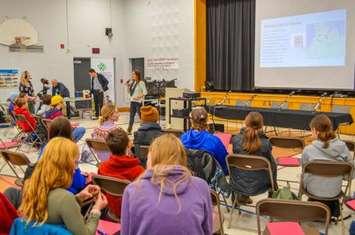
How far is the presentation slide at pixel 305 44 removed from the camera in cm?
928

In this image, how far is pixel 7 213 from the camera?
2105 millimetres

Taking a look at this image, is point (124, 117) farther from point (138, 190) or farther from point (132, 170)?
point (138, 190)

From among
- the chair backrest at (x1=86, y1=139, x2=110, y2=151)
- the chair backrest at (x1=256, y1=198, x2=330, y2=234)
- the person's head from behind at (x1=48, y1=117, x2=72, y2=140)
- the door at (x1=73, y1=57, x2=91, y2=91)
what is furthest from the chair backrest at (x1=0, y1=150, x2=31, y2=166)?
the door at (x1=73, y1=57, x2=91, y2=91)

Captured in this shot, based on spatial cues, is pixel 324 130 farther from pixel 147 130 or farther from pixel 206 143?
pixel 147 130

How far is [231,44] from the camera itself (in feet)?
39.8

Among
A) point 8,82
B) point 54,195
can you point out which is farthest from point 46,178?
point 8,82

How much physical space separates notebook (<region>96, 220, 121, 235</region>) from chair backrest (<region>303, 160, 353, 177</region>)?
5.34ft

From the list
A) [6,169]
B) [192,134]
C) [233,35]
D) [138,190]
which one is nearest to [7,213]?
[138,190]

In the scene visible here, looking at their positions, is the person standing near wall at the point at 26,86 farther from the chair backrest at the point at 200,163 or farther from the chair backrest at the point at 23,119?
the chair backrest at the point at 200,163

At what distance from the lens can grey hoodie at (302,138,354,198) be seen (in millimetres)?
3535

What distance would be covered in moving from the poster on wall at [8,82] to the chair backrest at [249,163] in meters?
10.5

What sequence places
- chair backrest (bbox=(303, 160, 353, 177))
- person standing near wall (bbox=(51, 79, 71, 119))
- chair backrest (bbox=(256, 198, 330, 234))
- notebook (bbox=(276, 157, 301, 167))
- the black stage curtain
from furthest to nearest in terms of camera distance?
person standing near wall (bbox=(51, 79, 71, 119)) < the black stage curtain < notebook (bbox=(276, 157, 301, 167)) < chair backrest (bbox=(303, 160, 353, 177)) < chair backrest (bbox=(256, 198, 330, 234))

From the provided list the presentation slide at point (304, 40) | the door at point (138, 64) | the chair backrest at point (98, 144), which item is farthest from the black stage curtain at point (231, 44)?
the chair backrest at point (98, 144)

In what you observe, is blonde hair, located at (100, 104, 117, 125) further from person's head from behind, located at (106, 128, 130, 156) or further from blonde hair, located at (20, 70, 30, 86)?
blonde hair, located at (20, 70, 30, 86)
